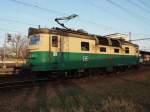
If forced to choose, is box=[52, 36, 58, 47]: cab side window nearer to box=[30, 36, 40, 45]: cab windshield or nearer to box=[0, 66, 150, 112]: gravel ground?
box=[30, 36, 40, 45]: cab windshield

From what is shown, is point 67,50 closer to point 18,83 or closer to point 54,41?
point 54,41

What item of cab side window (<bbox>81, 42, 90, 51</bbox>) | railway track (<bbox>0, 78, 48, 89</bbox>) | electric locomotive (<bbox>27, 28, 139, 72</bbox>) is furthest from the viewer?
cab side window (<bbox>81, 42, 90, 51</bbox>)

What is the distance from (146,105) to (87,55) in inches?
380

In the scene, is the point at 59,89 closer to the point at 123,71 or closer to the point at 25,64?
the point at 25,64

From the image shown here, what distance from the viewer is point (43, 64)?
15.7m

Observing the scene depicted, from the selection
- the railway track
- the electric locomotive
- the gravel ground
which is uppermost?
the electric locomotive

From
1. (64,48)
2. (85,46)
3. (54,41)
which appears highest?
(54,41)

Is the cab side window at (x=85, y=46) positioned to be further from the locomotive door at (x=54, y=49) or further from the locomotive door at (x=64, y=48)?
the locomotive door at (x=54, y=49)

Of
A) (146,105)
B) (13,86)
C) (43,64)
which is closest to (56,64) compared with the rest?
(43,64)

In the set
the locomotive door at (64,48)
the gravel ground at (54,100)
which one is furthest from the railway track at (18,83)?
the locomotive door at (64,48)

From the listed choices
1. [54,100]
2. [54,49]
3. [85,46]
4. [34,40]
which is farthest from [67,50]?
[54,100]

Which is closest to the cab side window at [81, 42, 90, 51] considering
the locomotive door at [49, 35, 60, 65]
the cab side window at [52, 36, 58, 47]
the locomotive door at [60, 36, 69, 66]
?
the locomotive door at [60, 36, 69, 66]

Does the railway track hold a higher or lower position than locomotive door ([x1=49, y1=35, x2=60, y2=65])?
lower

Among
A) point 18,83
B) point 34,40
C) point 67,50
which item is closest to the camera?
point 18,83
